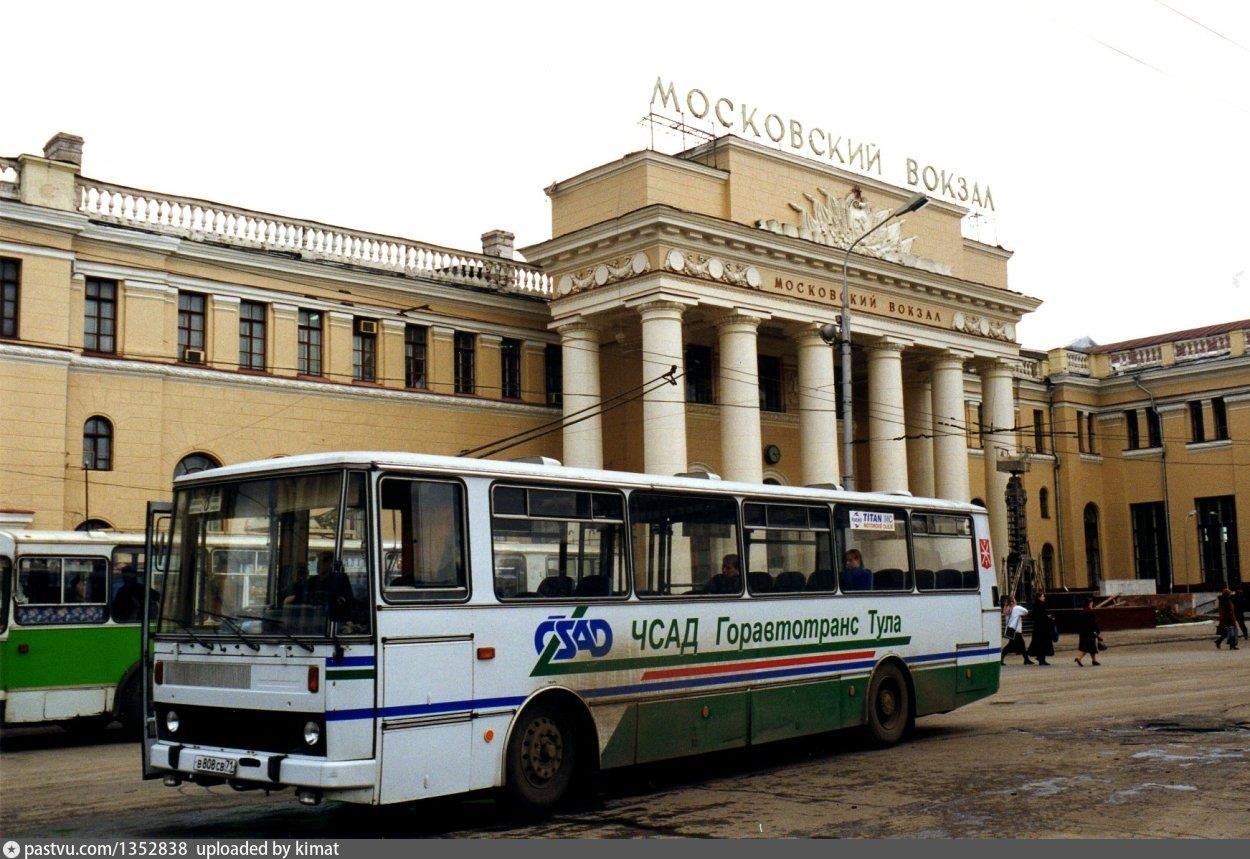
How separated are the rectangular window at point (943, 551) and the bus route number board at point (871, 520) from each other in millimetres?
513

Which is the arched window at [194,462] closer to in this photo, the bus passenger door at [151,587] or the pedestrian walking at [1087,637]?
the pedestrian walking at [1087,637]

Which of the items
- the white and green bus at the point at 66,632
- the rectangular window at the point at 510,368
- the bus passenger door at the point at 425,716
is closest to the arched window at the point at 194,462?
the rectangular window at the point at 510,368

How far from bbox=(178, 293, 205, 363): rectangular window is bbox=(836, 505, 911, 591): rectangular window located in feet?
69.1

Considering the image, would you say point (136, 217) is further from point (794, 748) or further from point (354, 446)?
point (794, 748)

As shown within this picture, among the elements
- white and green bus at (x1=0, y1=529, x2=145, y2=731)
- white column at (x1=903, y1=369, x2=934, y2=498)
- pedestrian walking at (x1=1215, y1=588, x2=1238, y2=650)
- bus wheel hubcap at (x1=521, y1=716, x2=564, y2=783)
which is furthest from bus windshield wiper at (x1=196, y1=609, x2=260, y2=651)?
white column at (x1=903, y1=369, x2=934, y2=498)

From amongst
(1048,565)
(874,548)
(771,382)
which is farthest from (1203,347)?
(874,548)

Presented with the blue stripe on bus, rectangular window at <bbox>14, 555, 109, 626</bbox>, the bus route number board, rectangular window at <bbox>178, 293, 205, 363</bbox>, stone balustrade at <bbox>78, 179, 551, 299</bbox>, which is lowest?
the blue stripe on bus

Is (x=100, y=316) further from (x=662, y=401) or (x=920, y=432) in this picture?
(x=920, y=432)

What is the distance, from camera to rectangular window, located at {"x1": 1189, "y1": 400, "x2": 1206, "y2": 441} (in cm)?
5750

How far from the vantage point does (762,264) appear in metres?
36.2

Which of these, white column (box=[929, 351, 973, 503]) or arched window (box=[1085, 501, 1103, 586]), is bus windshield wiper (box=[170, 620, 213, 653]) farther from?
arched window (box=[1085, 501, 1103, 586])

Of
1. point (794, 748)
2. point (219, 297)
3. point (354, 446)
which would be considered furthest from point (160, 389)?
point (794, 748)

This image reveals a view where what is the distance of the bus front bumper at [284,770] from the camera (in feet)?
28.8

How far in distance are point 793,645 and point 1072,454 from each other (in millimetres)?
49474
